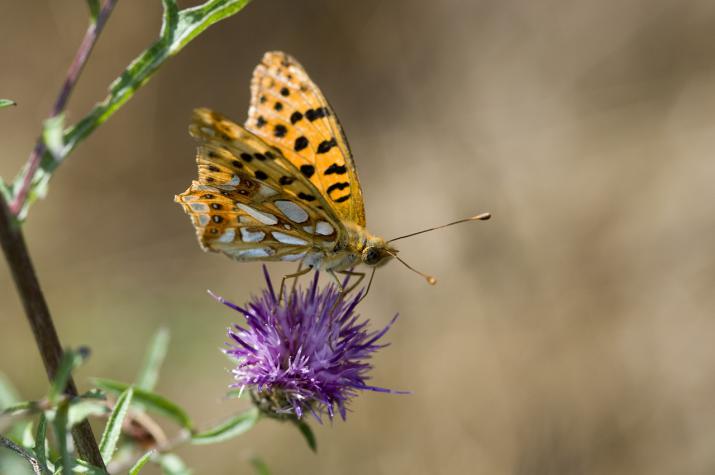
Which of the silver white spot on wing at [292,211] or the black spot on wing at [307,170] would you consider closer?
the silver white spot on wing at [292,211]

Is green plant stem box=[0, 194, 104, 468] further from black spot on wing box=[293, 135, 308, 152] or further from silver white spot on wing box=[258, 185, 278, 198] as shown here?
black spot on wing box=[293, 135, 308, 152]

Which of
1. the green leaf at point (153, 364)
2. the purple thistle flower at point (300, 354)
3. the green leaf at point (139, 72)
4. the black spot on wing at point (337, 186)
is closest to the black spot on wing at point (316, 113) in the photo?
the black spot on wing at point (337, 186)

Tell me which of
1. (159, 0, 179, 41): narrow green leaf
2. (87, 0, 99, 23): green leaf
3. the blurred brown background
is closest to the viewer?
(87, 0, 99, 23): green leaf

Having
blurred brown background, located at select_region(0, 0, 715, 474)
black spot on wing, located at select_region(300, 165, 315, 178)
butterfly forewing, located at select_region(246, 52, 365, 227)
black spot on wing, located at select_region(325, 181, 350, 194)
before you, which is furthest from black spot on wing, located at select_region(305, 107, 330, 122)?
blurred brown background, located at select_region(0, 0, 715, 474)

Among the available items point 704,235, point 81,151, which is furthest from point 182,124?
point 704,235

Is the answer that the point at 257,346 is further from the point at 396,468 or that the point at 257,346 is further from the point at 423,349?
the point at 423,349

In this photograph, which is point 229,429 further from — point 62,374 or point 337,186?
point 62,374

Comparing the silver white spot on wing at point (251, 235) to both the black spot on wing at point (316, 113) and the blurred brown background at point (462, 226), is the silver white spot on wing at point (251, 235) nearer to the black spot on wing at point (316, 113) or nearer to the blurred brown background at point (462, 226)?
the black spot on wing at point (316, 113)

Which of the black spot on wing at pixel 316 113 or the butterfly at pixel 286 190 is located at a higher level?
the black spot on wing at pixel 316 113
